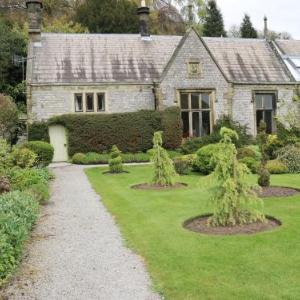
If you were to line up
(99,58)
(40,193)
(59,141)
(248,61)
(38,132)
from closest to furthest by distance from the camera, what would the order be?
1. (40,193)
2. (38,132)
3. (59,141)
4. (99,58)
5. (248,61)

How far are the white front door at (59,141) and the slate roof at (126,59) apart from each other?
2.83 meters

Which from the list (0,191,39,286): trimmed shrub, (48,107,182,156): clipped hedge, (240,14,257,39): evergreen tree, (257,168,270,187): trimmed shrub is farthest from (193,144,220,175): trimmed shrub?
(240,14,257,39): evergreen tree

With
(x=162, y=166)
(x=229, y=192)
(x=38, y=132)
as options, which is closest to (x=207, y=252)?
(x=229, y=192)

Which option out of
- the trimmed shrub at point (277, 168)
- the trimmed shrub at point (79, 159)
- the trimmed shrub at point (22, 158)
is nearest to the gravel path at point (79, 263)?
the trimmed shrub at point (22, 158)

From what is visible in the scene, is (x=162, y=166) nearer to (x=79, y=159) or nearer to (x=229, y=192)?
(x=229, y=192)

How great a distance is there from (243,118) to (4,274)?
24.9 metres

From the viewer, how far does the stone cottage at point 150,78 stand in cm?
2755

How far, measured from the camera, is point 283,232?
883 centimetres

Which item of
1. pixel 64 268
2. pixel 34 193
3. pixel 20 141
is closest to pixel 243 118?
pixel 20 141

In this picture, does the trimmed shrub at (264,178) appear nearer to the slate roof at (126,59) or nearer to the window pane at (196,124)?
the window pane at (196,124)

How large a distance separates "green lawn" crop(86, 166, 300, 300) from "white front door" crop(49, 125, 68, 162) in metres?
15.2

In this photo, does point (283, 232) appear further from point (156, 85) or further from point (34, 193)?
point (156, 85)

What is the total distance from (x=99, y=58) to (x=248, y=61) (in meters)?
10.3

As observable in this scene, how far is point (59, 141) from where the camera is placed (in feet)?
90.4
